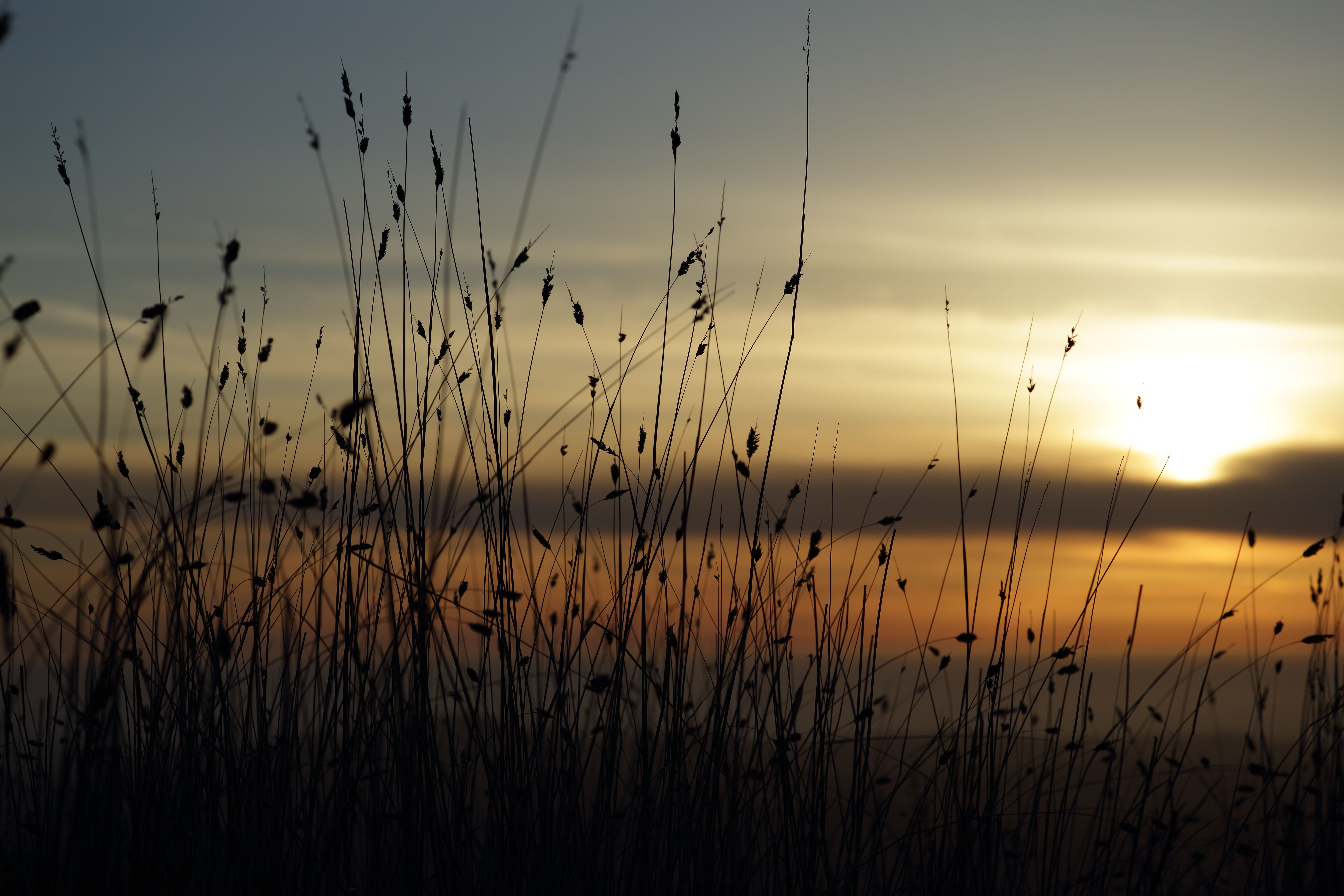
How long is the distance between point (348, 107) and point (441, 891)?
1575 mm

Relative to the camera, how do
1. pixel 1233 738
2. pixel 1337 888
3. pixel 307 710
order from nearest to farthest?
pixel 307 710 < pixel 1337 888 < pixel 1233 738

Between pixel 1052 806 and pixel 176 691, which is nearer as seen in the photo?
pixel 176 691

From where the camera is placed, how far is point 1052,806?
2.59 m

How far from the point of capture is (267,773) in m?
2.04

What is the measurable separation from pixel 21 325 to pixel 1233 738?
3168mm

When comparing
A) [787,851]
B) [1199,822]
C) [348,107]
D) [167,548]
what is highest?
[348,107]

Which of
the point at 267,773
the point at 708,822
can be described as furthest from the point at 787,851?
the point at 267,773

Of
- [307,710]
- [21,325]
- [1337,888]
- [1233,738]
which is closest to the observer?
[21,325]

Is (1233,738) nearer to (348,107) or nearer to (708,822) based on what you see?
(708,822)

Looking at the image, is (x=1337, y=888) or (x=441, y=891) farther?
(x=1337, y=888)

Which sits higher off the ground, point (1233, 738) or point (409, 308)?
point (409, 308)

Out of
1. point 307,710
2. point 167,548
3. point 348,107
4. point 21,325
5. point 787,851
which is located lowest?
point 787,851

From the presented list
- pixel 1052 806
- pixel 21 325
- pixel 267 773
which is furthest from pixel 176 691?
pixel 1052 806

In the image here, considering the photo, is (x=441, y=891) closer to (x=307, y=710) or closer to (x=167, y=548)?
(x=307, y=710)
